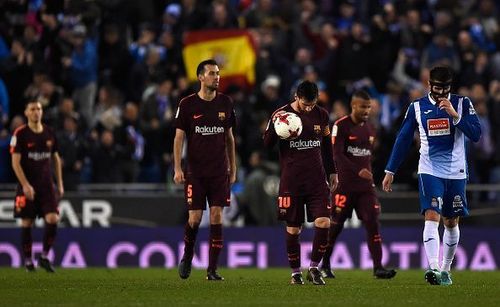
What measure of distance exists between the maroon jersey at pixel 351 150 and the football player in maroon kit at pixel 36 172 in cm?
457

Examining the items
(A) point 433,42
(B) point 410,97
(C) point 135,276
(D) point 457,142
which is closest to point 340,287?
(D) point 457,142

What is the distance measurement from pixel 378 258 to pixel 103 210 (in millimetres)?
7526

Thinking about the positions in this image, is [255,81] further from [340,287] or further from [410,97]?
[340,287]

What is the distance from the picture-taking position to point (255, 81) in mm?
27094

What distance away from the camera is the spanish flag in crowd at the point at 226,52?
26875 millimetres

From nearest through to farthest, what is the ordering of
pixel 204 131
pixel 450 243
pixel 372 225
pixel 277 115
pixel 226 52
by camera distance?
pixel 277 115
pixel 450 243
pixel 204 131
pixel 372 225
pixel 226 52

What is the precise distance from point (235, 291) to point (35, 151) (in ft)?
20.8

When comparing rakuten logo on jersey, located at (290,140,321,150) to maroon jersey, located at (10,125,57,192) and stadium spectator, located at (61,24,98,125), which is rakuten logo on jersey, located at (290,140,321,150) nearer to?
maroon jersey, located at (10,125,57,192)

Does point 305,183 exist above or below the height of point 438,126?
below

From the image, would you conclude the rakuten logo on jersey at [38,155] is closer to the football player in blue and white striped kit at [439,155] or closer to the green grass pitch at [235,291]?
the green grass pitch at [235,291]

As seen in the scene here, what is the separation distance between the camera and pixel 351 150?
60.8 ft

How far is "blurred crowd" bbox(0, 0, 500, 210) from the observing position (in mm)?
25016

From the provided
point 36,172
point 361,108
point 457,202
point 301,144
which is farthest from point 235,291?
point 36,172

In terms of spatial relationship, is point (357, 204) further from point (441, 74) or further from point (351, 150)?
point (441, 74)
